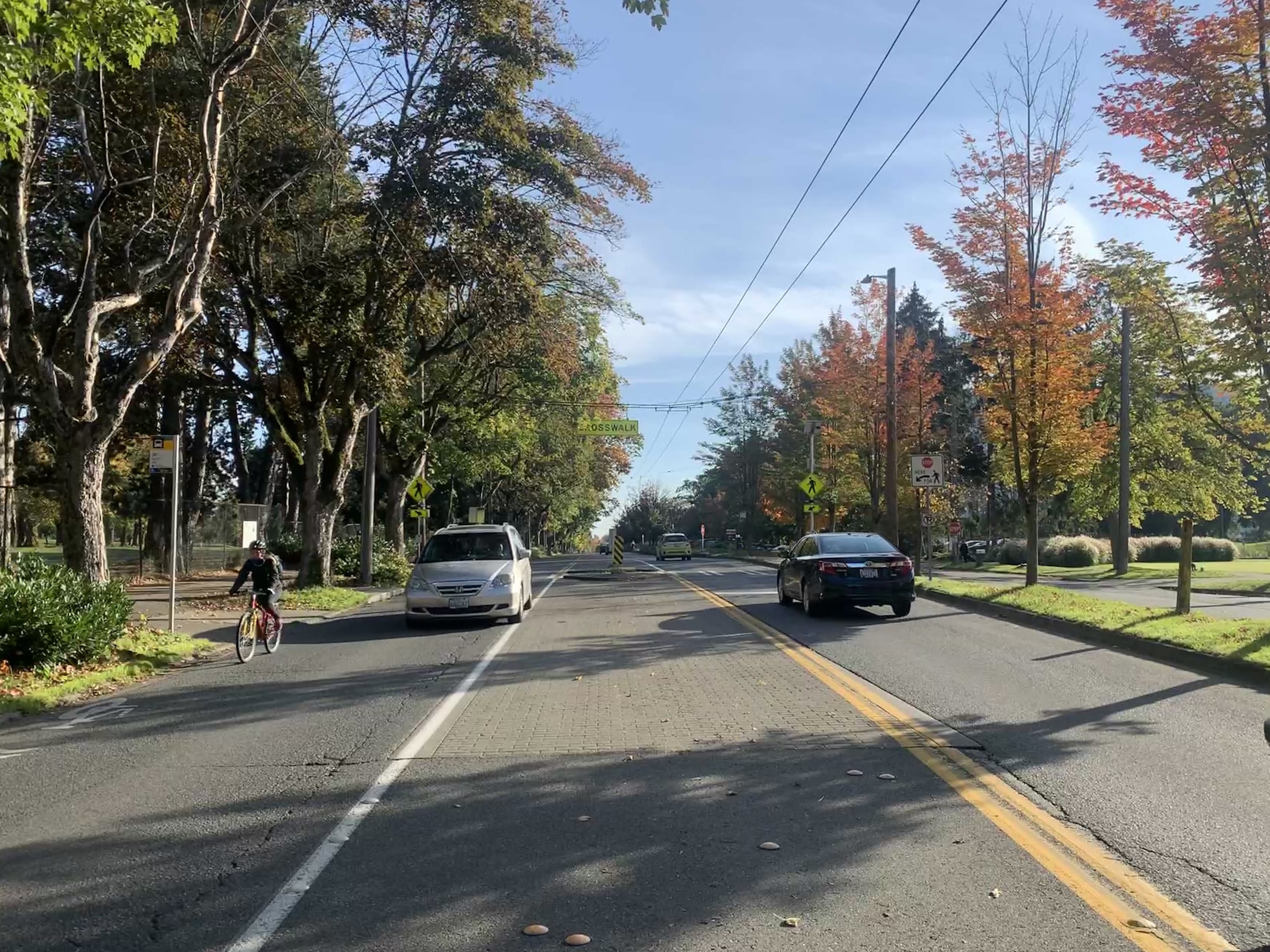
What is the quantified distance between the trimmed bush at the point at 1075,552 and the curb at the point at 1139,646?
84.8ft

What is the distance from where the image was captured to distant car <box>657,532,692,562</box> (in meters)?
51.5

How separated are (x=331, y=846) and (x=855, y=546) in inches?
506

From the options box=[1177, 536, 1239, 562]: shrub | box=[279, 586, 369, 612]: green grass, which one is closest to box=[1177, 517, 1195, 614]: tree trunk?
box=[279, 586, 369, 612]: green grass

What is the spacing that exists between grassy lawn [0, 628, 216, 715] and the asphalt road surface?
1.32 feet

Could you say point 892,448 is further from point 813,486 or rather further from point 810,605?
point 810,605

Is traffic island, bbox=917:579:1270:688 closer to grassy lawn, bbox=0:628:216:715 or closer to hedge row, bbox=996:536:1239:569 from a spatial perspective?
grassy lawn, bbox=0:628:216:715

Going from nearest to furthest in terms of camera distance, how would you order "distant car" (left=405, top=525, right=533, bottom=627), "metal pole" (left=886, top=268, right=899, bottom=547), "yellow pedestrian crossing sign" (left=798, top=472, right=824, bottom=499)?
"distant car" (left=405, top=525, right=533, bottom=627)
"metal pole" (left=886, top=268, right=899, bottom=547)
"yellow pedestrian crossing sign" (left=798, top=472, right=824, bottom=499)

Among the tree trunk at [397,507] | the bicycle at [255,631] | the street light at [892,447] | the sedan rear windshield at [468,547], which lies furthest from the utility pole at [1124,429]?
the bicycle at [255,631]

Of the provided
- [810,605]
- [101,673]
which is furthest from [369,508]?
[101,673]

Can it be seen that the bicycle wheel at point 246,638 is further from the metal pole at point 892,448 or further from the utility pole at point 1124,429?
the utility pole at point 1124,429

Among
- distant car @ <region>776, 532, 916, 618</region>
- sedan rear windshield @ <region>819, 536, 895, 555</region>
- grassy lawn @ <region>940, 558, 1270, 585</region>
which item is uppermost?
sedan rear windshield @ <region>819, 536, 895, 555</region>

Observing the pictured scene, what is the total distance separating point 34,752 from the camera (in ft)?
24.7

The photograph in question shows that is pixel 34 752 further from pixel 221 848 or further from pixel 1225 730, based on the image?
pixel 1225 730

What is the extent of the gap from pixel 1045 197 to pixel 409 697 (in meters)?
16.1
